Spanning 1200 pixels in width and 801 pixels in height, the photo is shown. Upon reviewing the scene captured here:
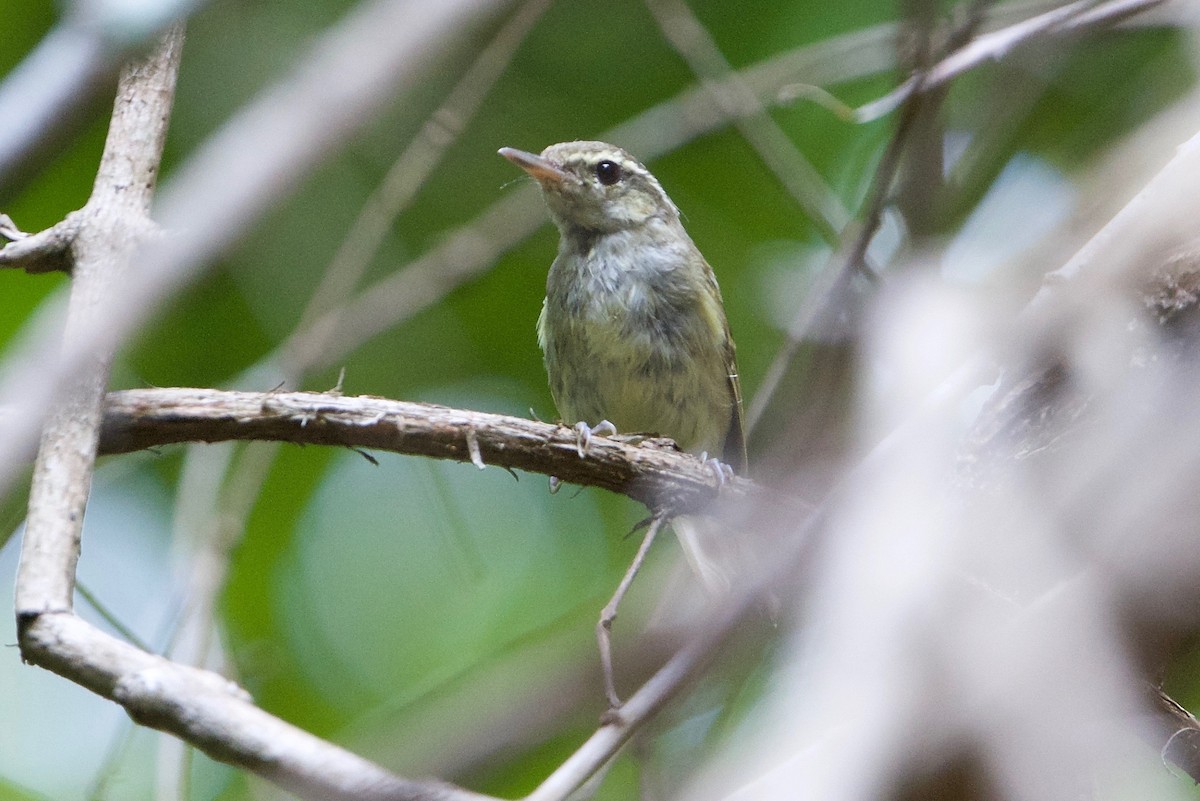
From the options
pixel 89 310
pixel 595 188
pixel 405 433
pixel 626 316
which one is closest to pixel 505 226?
pixel 595 188

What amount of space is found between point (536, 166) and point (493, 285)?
1287 millimetres

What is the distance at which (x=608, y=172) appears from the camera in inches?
185

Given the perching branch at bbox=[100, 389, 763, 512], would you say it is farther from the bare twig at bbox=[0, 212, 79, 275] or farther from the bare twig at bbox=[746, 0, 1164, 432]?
the bare twig at bbox=[746, 0, 1164, 432]

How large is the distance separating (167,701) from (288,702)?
9.61 feet

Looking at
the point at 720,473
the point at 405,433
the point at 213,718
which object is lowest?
the point at 213,718

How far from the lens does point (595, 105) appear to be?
222 inches

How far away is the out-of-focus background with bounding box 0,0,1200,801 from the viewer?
128 inches

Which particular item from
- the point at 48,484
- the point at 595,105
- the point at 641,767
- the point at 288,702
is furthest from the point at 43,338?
the point at 595,105

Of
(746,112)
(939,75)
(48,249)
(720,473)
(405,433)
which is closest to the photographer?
(48,249)

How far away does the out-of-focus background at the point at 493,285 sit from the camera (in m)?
3.24

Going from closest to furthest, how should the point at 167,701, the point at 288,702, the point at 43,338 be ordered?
1. the point at 167,701
2. the point at 43,338
3. the point at 288,702

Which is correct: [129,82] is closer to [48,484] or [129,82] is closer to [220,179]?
[220,179]

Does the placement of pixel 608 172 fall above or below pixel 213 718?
above

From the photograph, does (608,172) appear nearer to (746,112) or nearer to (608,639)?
(746,112)
